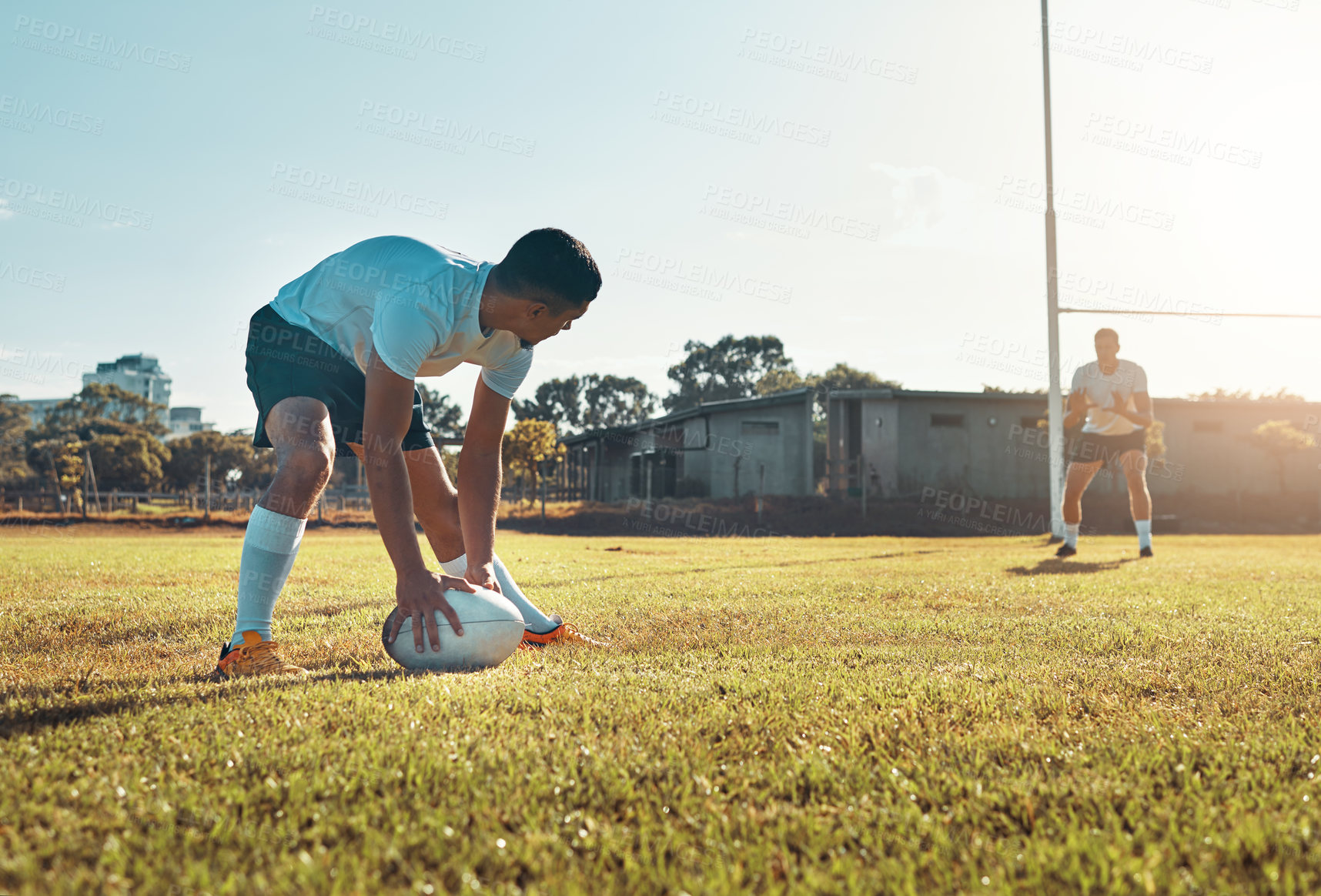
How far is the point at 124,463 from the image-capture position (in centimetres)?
5178

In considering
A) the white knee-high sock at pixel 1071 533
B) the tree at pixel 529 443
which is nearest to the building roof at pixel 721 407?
the tree at pixel 529 443

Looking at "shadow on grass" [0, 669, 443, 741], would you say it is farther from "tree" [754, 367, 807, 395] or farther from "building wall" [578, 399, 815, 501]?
"tree" [754, 367, 807, 395]

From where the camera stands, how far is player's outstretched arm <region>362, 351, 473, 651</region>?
2.96m

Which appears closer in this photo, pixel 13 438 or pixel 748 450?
pixel 748 450

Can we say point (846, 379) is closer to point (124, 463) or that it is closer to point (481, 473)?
point (124, 463)

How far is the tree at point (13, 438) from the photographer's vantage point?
205 ft

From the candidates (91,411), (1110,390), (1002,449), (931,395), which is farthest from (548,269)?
(91,411)

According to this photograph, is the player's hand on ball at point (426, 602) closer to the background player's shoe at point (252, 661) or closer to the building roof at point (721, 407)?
the background player's shoe at point (252, 661)

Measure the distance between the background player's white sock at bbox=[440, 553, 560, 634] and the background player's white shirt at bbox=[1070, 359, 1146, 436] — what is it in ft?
28.0

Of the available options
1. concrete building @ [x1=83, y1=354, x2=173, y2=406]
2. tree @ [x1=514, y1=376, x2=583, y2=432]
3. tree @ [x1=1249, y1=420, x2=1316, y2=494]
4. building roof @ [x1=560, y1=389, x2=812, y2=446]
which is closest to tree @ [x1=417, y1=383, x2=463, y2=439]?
tree @ [x1=514, y1=376, x2=583, y2=432]

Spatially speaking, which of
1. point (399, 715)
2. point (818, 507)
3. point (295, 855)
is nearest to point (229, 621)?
point (399, 715)

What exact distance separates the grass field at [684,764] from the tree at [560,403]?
3221 inches

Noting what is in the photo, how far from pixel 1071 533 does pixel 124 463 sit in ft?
185

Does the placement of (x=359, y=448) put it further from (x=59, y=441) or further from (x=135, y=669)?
(x=59, y=441)
